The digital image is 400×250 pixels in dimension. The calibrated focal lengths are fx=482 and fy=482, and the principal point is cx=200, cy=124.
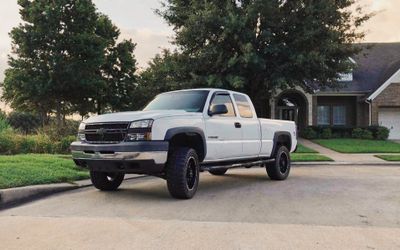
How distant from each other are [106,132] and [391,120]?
96.5 feet

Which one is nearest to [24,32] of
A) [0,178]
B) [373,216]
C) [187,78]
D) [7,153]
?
[187,78]

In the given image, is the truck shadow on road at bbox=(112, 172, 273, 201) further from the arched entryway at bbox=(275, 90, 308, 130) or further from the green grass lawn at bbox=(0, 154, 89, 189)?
the arched entryway at bbox=(275, 90, 308, 130)

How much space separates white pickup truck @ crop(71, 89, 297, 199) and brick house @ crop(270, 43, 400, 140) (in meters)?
22.8

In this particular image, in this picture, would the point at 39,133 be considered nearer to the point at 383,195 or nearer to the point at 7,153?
the point at 7,153

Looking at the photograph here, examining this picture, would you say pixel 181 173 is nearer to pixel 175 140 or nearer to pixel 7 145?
pixel 175 140

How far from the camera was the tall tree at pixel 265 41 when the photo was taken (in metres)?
24.1

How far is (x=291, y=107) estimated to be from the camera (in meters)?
35.5

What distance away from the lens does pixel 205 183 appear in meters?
11.2

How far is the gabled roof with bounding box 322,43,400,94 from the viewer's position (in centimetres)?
3367

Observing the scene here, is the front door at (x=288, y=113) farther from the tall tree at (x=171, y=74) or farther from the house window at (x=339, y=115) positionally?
the tall tree at (x=171, y=74)

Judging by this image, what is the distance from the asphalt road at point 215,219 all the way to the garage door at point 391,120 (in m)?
24.5

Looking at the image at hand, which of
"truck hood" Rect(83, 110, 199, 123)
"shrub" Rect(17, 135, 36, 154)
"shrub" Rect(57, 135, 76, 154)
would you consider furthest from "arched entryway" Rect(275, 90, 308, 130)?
"truck hood" Rect(83, 110, 199, 123)

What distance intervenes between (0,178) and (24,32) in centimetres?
2220

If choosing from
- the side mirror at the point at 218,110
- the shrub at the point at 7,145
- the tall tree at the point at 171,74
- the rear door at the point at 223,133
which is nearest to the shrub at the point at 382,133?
the tall tree at the point at 171,74
